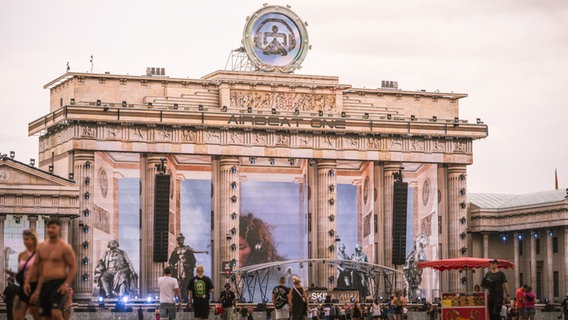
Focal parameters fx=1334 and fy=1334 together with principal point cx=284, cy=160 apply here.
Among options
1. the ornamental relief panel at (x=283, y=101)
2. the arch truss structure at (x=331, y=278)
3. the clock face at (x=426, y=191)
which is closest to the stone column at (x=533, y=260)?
the clock face at (x=426, y=191)

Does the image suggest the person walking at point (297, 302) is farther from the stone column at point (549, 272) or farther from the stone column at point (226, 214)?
the stone column at point (549, 272)

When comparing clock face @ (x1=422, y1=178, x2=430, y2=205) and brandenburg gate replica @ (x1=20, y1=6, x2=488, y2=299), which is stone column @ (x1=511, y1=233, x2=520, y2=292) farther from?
clock face @ (x1=422, y1=178, x2=430, y2=205)

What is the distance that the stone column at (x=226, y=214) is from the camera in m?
113

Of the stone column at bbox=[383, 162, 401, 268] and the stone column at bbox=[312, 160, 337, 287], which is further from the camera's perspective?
the stone column at bbox=[383, 162, 401, 268]

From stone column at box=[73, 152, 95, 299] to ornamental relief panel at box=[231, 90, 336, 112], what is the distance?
50.4 ft

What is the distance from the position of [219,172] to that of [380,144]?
15134 millimetres

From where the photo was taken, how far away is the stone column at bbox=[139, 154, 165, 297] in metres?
112

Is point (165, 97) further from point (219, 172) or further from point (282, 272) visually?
point (282, 272)

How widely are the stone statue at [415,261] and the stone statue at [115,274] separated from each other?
2526cm

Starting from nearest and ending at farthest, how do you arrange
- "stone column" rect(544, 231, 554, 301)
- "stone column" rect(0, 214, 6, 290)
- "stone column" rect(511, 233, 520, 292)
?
"stone column" rect(0, 214, 6, 290) < "stone column" rect(544, 231, 554, 301) < "stone column" rect(511, 233, 520, 292)

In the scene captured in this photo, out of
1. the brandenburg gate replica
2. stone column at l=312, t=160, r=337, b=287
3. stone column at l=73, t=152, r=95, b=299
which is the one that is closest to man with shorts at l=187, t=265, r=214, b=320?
the brandenburg gate replica

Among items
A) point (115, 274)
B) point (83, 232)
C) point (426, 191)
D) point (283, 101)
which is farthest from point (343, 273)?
point (83, 232)

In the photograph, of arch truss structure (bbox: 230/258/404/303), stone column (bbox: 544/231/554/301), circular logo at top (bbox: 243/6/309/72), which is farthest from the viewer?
stone column (bbox: 544/231/554/301)

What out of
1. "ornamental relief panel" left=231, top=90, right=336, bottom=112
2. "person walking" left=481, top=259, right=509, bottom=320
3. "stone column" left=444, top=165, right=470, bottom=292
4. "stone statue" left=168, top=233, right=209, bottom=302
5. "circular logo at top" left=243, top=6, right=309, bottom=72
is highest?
"circular logo at top" left=243, top=6, right=309, bottom=72
